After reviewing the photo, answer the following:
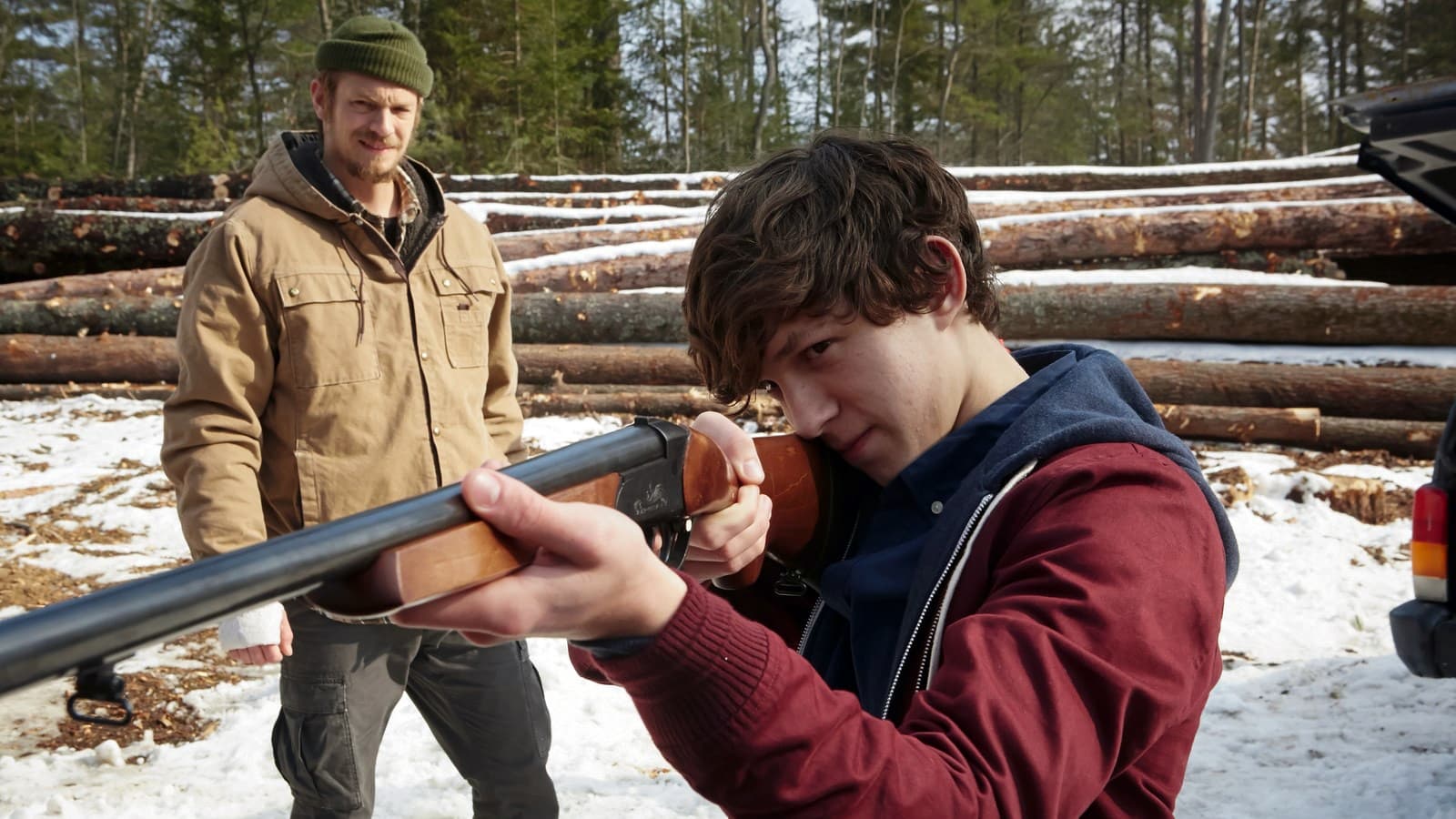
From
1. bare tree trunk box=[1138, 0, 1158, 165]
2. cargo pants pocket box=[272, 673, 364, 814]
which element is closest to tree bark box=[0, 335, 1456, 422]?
cargo pants pocket box=[272, 673, 364, 814]

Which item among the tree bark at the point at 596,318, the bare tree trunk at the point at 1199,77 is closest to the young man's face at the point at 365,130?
the tree bark at the point at 596,318

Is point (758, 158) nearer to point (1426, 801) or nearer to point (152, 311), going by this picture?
point (1426, 801)

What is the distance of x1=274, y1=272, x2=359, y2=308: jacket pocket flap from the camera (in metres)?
3.04

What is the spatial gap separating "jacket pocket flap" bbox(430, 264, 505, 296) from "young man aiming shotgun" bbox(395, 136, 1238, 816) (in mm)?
1793

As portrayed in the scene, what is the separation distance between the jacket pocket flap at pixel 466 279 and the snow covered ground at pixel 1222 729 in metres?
1.85

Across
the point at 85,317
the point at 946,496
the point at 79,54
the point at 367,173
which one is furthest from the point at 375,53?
the point at 79,54

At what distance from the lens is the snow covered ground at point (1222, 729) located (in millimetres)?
3770

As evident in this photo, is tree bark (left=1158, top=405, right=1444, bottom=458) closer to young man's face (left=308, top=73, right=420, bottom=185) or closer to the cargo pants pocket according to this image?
young man's face (left=308, top=73, right=420, bottom=185)

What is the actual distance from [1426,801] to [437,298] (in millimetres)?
3741

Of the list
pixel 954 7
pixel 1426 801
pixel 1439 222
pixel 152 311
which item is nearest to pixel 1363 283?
pixel 1439 222

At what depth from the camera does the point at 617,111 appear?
2733 cm

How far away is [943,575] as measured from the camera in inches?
54.6

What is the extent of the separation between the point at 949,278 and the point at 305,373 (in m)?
2.13

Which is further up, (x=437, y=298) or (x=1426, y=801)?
(x=437, y=298)
